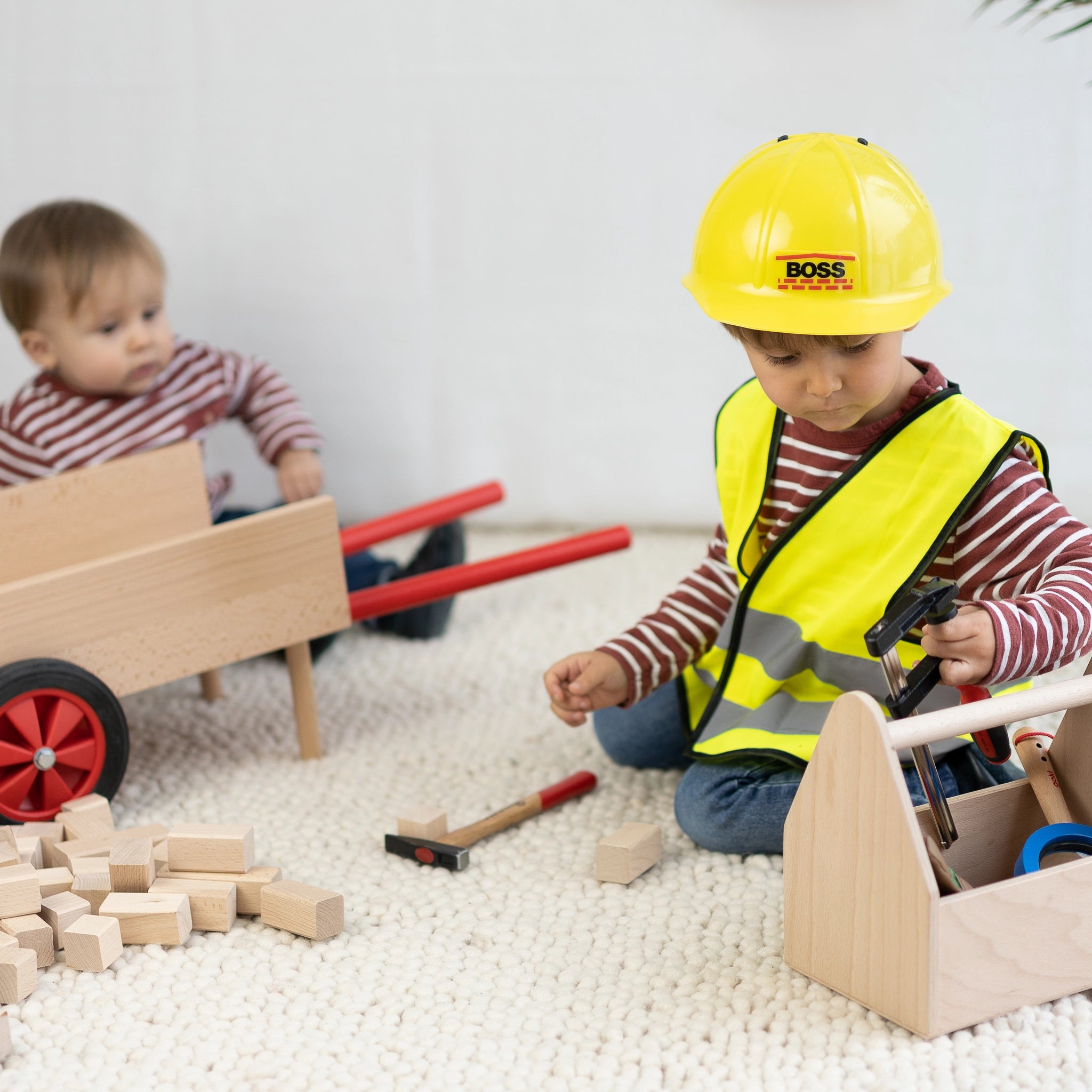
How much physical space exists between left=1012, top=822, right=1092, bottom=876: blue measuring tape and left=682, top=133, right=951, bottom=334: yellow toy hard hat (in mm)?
362

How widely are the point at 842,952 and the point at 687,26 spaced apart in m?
1.44

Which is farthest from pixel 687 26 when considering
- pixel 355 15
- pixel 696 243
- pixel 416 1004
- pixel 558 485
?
pixel 416 1004

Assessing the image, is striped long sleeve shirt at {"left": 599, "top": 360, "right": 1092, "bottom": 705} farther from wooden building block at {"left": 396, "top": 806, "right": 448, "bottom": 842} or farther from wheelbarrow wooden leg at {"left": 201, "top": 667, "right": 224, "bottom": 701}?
wheelbarrow wooden leg at {"left": 201, "top": 667, "right": 224, "bottom": 701}

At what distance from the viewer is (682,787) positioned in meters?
1.07

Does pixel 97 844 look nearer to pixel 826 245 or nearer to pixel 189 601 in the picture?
pixel 189 601

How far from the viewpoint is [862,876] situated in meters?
0.76

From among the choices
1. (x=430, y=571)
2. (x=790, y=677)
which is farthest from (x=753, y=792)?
(x=430, y=571)

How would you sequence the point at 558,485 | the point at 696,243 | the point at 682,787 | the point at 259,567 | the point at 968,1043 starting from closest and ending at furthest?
the point at 968,1043, the point at 696,243, the point at 682,787, the point at 259,567, the point at 558,485

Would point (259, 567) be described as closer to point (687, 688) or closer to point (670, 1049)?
point (687, 688)

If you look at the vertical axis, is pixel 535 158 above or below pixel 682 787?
above

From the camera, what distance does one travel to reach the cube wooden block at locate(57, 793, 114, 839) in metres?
1.04

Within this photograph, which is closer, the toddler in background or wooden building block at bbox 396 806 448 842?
wooden building block at bbox 396 806 448 842

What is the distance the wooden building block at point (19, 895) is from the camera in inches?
35.2

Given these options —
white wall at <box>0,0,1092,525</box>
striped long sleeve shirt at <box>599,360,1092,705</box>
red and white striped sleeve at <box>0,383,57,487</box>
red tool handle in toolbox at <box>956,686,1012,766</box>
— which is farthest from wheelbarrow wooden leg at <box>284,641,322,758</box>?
white wall at <box>0,0,1092,525</box>
